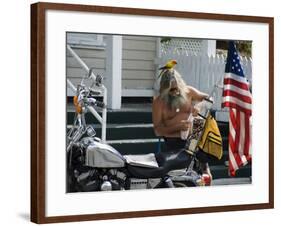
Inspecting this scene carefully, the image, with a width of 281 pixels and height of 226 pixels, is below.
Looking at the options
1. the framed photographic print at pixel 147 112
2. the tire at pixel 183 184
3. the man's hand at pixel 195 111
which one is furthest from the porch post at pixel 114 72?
the tire at pixel 183 184

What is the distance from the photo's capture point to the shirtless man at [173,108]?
228 inches

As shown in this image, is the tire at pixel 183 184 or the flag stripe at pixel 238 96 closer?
the tire at pixel 183 184

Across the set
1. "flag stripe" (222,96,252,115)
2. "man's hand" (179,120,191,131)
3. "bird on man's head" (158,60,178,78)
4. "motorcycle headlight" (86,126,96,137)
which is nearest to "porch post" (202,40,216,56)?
"bird on man's head" (158,60,178,78)

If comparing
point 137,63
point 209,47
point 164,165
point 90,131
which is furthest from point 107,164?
point 209,47

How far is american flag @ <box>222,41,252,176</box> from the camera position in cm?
611

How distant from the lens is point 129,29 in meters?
5.64

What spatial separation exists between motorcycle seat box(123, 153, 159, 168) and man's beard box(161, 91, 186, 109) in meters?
0.37

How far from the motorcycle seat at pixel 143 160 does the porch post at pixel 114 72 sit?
36 cm

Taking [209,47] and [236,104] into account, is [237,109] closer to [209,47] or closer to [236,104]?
[236,104]

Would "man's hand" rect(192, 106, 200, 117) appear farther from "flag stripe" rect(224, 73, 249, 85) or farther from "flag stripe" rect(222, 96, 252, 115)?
"flag stripe" rect(224, 73, 249, 85)

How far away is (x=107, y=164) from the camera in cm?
564

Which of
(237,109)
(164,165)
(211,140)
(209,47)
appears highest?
(209,47)

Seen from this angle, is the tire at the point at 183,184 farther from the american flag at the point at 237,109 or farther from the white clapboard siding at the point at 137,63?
the white clapboard siding at the point at 137,63

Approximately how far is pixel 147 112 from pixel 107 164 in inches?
18.1
